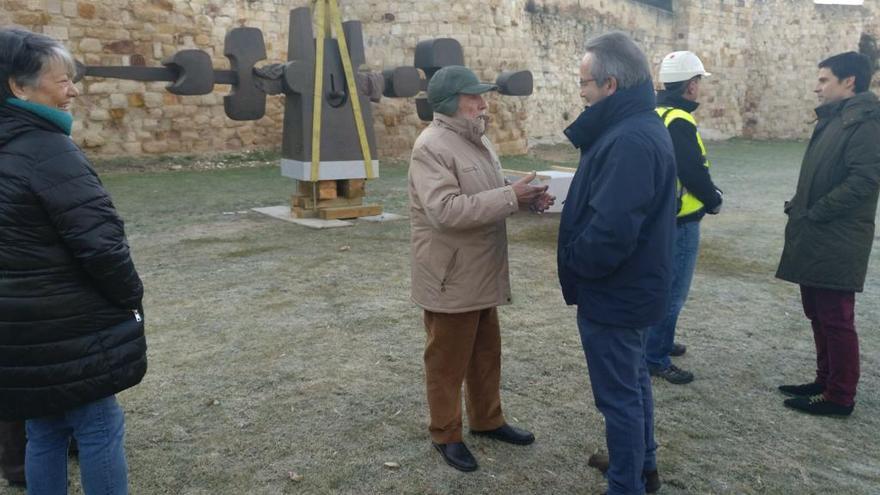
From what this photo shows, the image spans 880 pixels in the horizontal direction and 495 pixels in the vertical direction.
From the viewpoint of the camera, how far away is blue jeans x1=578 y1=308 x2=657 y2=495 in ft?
7.93

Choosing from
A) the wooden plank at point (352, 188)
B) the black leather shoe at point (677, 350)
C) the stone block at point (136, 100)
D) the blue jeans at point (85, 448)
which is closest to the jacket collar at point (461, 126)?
the blue jeans at point (85, 448)

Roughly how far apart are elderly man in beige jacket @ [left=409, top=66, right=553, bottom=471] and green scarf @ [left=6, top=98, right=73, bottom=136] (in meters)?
1.17

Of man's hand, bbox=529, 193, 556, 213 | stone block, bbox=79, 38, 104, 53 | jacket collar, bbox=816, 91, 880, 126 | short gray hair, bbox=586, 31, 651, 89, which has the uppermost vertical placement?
stone block, bbox=79, 38, 104, 53

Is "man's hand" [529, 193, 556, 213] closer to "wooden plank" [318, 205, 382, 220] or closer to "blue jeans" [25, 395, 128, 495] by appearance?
"blue jeans" [25, 395, 128, 495]

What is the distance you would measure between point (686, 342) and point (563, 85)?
15.1m

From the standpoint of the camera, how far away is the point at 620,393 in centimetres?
243

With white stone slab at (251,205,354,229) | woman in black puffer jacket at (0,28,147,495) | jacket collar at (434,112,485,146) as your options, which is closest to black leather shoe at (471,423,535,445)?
jacket collar at (434,112,485,146)

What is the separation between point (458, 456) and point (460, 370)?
1.11 ft

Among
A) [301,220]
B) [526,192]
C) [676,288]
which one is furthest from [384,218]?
[526,192]

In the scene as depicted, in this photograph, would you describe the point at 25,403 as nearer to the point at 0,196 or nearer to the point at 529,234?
the point at 0,196

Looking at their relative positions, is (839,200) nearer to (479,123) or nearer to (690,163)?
(690,163)

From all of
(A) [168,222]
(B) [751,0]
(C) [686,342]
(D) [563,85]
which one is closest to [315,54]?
(A) [168,222]

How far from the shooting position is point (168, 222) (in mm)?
7957

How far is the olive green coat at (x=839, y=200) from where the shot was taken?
3215 millimetres
